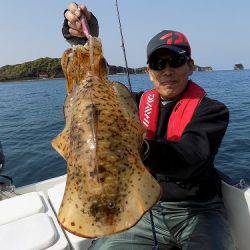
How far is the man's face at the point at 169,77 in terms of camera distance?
4.07m

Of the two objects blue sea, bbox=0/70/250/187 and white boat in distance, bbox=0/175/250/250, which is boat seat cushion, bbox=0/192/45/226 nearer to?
white boat in distance, bbox=0/175/250/250

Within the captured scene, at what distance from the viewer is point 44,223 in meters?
4.32

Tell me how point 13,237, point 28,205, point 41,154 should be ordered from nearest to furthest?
point 13,237, point 28,205, point 41,154

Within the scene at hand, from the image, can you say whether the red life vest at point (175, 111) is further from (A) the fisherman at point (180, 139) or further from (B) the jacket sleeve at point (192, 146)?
(B) the jacket sleeve at point (192, 146)

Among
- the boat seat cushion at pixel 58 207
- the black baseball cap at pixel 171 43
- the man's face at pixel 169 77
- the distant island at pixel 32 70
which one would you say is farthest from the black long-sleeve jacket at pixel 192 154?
the distant island at pixel 32 70

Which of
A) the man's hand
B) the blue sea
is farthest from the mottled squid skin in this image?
the blue sea

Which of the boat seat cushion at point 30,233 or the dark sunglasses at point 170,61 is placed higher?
the dark sunglasses at point 170,61

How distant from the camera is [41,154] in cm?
1515

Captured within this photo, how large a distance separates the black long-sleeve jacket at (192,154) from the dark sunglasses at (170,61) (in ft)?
1.69

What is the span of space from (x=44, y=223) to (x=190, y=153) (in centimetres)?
218

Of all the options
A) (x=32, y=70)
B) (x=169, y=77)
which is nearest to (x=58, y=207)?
(x=169, y=77)

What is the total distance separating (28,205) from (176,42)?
2.98 m

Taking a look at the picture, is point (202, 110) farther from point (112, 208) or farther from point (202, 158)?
point (112, 208)

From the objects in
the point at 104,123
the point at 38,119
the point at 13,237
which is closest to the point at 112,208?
the point at 104,123
